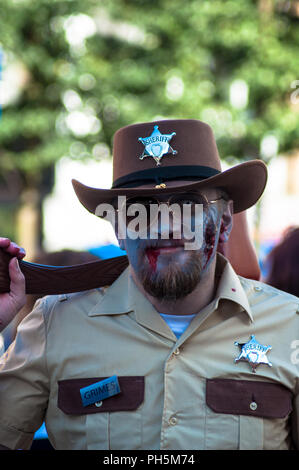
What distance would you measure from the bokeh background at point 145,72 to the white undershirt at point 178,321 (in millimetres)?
8236

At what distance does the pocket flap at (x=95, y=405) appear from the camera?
2.18m

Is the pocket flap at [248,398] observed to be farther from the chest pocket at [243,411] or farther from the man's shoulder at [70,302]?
the man's shoulder at [70,302]

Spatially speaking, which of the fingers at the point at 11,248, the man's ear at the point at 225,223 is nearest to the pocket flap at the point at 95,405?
the fingers at the point at 11,248

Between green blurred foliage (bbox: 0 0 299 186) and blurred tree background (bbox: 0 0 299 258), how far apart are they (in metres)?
0.02

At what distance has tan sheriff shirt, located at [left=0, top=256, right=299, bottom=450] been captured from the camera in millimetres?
2131

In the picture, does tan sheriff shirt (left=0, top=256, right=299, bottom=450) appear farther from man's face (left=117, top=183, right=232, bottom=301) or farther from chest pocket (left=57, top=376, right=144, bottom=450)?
man's face (left=117, top=183, right=232, bottom=301)

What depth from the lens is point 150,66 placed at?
1105 centimetres

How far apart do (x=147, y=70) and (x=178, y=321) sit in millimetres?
9247

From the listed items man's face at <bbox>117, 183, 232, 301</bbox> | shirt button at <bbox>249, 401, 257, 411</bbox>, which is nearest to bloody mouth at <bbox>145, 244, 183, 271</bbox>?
man's face at <bbox>117, 183, 232, 301</bbox>

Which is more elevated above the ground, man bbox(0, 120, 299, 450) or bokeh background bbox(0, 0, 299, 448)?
bokeh background bbox(0, 0, 299, 448)

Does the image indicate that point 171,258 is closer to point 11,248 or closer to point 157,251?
point 157,251

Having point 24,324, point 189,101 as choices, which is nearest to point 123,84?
point 189,101
